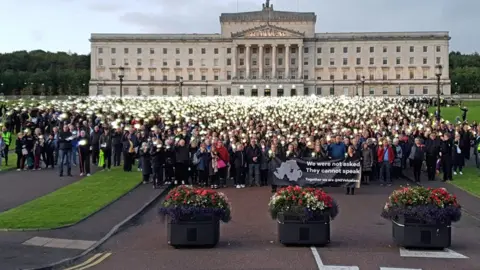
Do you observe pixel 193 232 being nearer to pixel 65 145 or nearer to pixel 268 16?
pixel 65 145

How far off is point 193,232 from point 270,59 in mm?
148020

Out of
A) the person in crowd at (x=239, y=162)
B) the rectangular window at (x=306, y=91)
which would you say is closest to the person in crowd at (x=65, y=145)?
the person in crowd at (x=239, y=162)

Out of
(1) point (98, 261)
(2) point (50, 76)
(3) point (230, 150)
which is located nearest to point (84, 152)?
(3) point (230, 150)

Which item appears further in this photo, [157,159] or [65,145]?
[65,145]

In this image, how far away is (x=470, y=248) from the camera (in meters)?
15.7

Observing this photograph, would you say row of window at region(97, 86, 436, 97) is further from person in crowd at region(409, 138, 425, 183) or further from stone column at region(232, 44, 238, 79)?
person in crowd at region(409, 138, 425, 183)

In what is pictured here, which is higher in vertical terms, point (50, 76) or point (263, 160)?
point (50, 76)

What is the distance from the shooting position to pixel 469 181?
96.1ft

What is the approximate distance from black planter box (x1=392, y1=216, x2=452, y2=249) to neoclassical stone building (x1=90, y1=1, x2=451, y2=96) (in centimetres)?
13883

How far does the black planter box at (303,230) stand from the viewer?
50.7 feet

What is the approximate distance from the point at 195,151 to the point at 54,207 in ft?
27.4

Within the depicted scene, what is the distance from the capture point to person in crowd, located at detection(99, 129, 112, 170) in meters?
32.9

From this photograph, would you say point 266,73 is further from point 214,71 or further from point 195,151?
point 195,151

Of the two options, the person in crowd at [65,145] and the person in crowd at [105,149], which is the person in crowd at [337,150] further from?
the person in crowd at [65,145]
